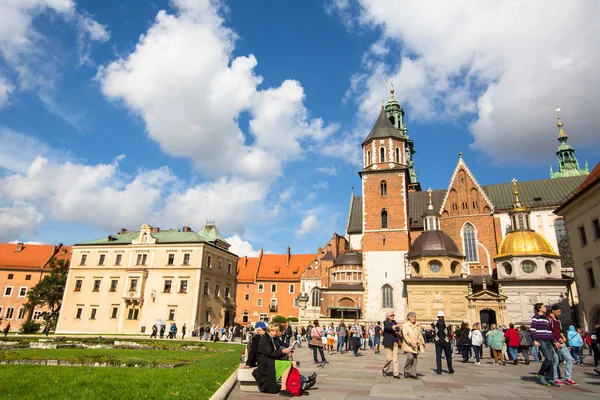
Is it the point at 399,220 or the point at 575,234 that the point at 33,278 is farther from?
the point at 575,234

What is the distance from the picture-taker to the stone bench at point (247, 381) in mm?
8453

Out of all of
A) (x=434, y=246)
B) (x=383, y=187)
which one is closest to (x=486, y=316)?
(x=434, y=246)

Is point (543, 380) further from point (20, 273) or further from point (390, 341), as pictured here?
point (20, 273)

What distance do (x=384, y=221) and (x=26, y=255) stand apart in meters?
53.2

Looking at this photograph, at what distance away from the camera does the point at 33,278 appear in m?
56.5

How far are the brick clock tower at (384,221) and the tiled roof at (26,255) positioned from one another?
47.2 m

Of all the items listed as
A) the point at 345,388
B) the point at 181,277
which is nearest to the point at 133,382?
the point at 345,388

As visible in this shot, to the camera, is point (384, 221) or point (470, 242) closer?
point (470, 242)

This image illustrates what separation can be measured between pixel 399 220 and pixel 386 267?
5.74 m

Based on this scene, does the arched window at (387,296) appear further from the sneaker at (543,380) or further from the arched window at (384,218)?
the sneaker at (543,380)

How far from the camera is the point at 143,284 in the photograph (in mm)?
43875

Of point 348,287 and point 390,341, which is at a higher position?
point 348,287

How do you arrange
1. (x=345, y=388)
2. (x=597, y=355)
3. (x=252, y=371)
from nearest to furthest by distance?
(x=252, y=371)
(x=345, y=388)
(x=597, y=355)

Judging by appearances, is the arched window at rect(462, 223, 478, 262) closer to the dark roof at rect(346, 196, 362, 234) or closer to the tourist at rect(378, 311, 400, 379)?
the dark roof at rect(346, 196, 362, 234)
